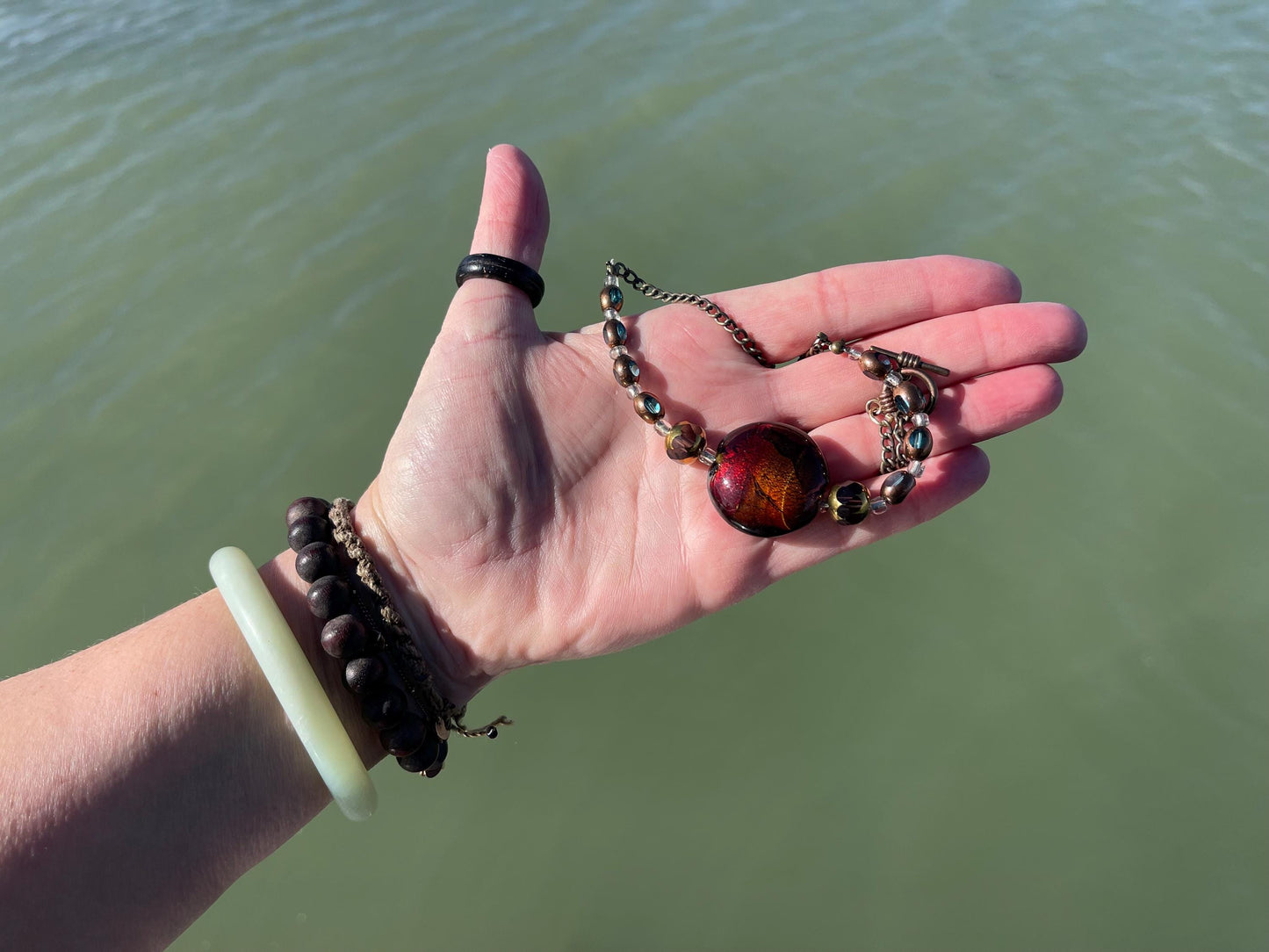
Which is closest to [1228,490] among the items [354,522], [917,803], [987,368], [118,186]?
[987,368]

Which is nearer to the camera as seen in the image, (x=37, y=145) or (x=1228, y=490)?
(x=1228, y=490)

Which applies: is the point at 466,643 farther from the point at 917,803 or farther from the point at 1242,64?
the point at 1242,64

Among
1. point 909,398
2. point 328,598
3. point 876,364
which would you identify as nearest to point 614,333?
point 876,364

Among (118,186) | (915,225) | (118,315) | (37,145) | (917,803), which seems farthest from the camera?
(37,145)

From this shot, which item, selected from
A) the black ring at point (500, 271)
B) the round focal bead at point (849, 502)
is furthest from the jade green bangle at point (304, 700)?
the round focal bead at point (849, 502)

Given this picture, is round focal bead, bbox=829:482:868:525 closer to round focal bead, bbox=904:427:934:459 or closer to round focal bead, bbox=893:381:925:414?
round focal bead, bbox=904:427:934:459

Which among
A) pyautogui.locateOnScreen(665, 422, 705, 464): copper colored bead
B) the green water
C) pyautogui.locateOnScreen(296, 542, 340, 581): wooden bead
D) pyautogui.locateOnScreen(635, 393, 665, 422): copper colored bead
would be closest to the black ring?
pyautogui.locateOnScreen(635, 393, 665, 422): copper colored bead
